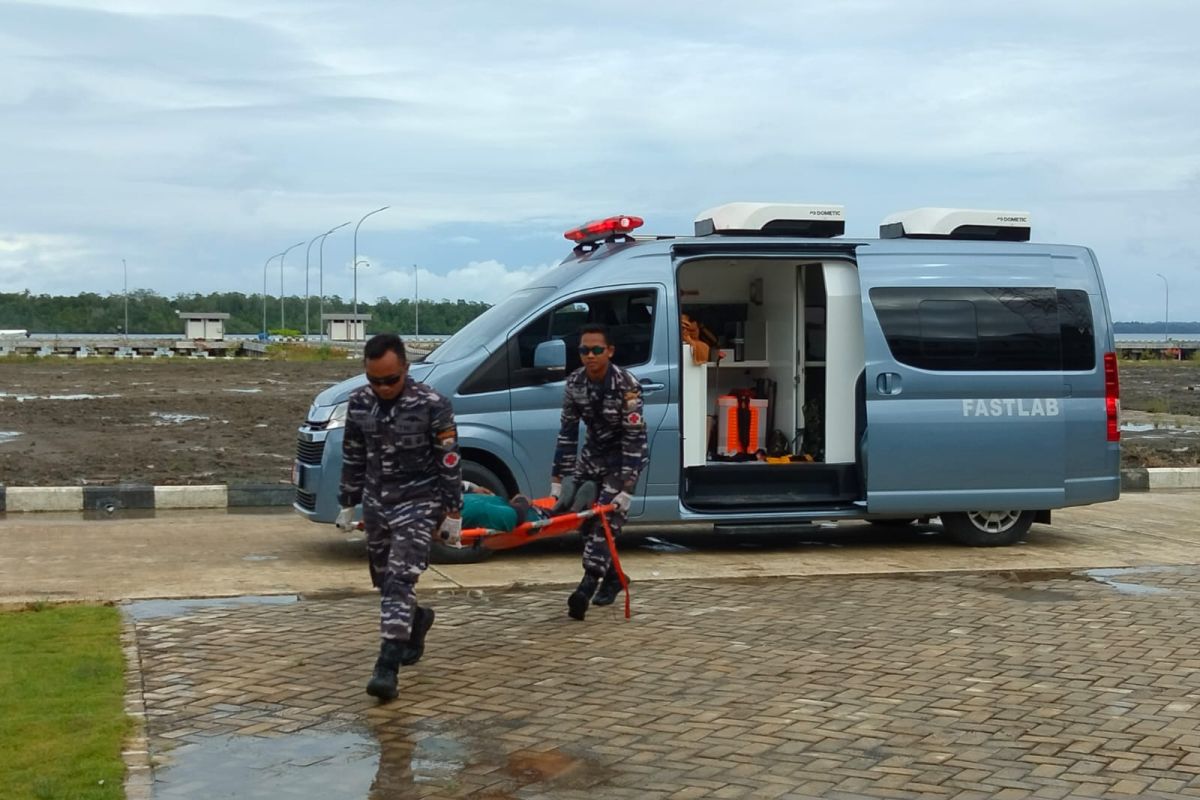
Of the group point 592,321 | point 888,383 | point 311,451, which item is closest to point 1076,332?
point 888,383

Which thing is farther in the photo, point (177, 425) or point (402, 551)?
point (177, 425)

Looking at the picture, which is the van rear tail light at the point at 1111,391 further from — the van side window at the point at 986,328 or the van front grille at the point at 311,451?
the van front grille at the point at 311,451

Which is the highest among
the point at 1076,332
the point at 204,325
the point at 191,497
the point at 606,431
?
the point at 204,325

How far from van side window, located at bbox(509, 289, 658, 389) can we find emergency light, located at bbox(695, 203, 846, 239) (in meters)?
0.88

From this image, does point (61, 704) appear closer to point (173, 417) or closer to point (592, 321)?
point (592, 321)

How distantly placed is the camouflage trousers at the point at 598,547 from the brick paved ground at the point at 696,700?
0.31 metres

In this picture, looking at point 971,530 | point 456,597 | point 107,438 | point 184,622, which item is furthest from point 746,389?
point 107,438

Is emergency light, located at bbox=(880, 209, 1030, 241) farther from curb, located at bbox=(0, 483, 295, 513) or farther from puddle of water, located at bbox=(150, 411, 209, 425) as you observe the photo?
puddle of water, located at bbox=(150, 411, 209, 425)

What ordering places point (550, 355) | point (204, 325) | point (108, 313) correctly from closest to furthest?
point (550, 355), point (204, 325), point (108, 313)

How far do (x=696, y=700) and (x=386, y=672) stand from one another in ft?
4.51

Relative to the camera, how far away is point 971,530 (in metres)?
11.6

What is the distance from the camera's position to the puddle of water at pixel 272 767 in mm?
5223

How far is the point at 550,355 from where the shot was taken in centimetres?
1048

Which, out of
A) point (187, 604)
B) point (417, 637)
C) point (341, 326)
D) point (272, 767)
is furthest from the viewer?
point (341, 326)
